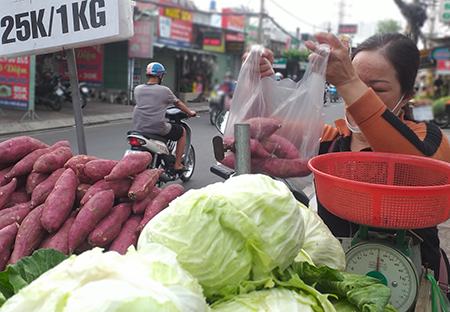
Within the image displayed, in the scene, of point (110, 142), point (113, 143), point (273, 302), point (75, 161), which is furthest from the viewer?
point (110, 142)

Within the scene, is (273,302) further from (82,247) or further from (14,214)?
(14,214)

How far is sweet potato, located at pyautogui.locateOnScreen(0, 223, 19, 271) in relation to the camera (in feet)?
5.60

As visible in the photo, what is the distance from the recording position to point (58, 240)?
5.66 ft

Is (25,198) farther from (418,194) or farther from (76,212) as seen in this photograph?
(418,194)

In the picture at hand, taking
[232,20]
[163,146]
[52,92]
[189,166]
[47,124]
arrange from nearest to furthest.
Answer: [232,20] < [163,146] < [189,166] < [47,124] < [52,92]

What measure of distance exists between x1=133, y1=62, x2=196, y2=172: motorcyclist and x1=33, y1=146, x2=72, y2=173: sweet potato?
0.65 m

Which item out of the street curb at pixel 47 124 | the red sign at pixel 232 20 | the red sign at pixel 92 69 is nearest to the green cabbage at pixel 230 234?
the red sign at pixel 232 20

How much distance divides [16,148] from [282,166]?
124 cm

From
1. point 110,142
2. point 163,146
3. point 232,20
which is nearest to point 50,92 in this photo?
point 110,142

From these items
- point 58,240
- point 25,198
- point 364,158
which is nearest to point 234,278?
point 58,240

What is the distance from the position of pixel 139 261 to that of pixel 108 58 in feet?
43.2

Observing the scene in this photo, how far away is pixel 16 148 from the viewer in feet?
7.03

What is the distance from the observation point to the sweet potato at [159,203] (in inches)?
71.4

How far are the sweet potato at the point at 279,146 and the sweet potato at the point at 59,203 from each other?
0.83 m
